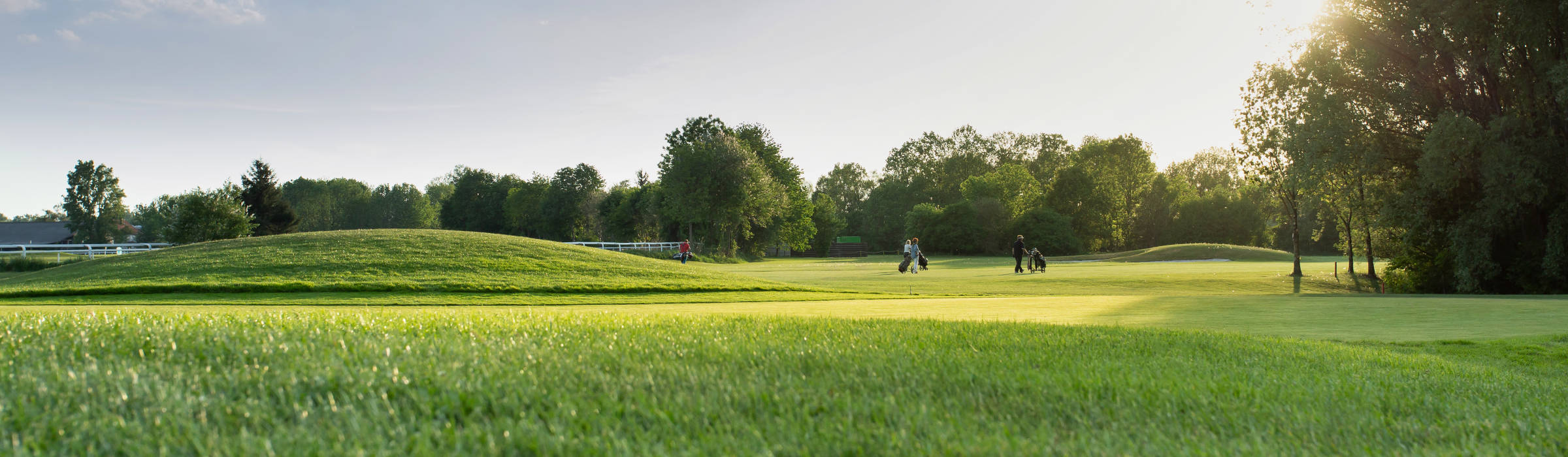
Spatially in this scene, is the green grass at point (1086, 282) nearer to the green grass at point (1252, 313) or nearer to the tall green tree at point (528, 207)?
the green grass at point (1252, 313)

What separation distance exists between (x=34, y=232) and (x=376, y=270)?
10471cm

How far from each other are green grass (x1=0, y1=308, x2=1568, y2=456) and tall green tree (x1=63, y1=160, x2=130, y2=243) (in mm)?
114821

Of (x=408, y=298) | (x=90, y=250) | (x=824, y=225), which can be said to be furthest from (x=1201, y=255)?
(x=90, y=250)

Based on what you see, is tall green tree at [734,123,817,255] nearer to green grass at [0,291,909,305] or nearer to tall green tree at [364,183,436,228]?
green grass at [0,291,909,305]

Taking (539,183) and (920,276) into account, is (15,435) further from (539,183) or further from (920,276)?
(539,183)

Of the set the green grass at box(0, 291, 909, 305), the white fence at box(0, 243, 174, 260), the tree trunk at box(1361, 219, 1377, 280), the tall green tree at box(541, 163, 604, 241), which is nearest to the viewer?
the green grass at box(0, 291, 909, 305)

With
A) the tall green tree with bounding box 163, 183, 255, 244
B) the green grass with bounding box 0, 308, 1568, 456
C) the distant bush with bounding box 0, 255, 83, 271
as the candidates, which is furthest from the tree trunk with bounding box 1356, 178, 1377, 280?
the tall green tree with bounding box 163, 183, 255, 244

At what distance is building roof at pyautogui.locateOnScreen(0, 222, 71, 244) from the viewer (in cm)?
8612

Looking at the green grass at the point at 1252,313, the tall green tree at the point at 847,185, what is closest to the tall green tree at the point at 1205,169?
the tall green tree at the point at 847,185

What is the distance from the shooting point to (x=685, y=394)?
3.53m

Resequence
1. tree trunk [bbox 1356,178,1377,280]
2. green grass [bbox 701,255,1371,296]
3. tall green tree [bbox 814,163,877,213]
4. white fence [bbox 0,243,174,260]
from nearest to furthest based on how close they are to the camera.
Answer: green grass [bbox 701,255,1371,296]
tree trunk [bbox 1356,178,1377,280]
white fence [bbox 0,243,174,260]
tall green tree [bbox 814,163,877,213]

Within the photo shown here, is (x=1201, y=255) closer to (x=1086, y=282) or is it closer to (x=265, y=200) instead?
(x=1086, y=282)

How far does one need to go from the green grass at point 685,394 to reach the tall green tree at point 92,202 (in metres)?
115

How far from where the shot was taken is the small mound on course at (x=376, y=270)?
17578 millimetres
